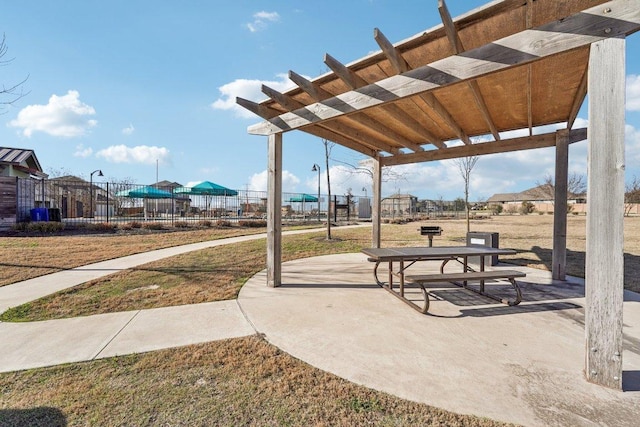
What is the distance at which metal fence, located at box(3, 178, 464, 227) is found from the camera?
14266 mm

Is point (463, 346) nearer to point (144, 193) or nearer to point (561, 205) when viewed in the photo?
point (561, 205)

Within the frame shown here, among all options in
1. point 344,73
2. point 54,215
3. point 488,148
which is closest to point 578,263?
point 488,148

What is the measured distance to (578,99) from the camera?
4.71 m

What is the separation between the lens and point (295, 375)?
2.41 m

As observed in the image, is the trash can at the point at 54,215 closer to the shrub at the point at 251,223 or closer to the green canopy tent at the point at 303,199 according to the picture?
the shrub at the point at 251,223

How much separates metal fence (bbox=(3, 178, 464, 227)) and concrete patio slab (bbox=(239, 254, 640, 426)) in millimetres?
7041

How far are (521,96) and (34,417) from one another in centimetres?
662

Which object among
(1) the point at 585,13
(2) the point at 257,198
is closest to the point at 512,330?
(1) the point at 585,13

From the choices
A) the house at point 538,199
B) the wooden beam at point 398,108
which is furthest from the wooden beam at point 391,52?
the house at point 538,199

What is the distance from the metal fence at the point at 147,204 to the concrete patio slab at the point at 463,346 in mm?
7041

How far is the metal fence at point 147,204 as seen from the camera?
14.3 m

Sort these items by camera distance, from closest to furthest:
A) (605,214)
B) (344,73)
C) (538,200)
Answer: (605,214) → (344,73) → (538,200)

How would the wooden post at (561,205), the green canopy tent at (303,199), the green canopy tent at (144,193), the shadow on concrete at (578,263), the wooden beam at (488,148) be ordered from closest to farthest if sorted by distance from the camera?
the wooden post at (561,205), the shadow on concrete at (578,263), the wooden beam at (488,148), the green canopy tent at (144,193), the green canopy tent at (303,199)

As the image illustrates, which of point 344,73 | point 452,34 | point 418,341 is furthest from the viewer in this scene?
point 344,73
